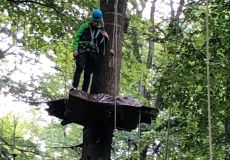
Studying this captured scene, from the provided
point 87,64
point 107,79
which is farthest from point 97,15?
point 107,79

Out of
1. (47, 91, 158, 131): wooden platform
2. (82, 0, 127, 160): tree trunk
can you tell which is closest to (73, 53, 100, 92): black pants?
(82, 0, 127, 160): tree trunk

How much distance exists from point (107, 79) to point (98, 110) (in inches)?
15.8

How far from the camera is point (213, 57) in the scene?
643 cm

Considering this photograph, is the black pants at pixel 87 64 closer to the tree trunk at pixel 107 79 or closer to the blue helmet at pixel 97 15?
the tree trunk at pixel 107 79

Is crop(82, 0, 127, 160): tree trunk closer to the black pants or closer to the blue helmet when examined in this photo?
the black pants

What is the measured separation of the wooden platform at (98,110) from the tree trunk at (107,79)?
0.38 feet

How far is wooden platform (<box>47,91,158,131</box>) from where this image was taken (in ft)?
13.8

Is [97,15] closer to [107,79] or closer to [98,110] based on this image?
[107,79]

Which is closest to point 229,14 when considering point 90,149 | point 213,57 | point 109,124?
point 213,57

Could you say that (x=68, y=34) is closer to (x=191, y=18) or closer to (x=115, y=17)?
(x=191, y=18)

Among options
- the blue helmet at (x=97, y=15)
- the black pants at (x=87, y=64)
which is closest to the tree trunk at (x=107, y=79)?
the black pants at (x=87, y=64)

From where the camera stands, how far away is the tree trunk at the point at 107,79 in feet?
14.3

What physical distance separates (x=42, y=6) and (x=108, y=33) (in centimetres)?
322

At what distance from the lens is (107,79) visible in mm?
4605
